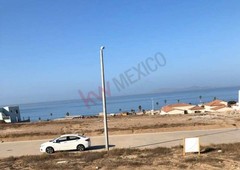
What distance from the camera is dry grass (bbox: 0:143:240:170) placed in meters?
17.4

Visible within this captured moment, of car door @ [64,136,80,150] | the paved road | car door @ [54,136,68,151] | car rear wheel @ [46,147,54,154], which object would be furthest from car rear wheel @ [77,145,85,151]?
car rear wheel @ [46,147,54,154]

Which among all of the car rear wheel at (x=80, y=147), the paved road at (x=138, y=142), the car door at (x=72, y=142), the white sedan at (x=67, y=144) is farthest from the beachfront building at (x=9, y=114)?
the car rear wheel at (x=80, y=147)

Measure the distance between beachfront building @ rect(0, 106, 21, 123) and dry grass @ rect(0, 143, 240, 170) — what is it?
6694 centimetres

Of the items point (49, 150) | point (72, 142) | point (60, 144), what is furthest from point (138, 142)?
point (49, 150)

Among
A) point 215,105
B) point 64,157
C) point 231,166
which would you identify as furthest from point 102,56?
point 215,105

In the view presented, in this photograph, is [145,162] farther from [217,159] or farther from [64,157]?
[64,157]

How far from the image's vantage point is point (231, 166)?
16469 mm

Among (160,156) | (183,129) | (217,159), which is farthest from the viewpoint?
(183,129)

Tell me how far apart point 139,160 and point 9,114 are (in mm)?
74745

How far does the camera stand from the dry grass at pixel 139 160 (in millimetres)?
17375

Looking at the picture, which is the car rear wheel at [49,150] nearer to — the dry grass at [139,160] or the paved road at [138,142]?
the paved road at [138,142]

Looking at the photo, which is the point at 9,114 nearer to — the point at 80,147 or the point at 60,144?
the point at 60,144

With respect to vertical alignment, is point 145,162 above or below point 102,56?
below

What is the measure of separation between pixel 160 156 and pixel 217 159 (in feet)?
12.1
